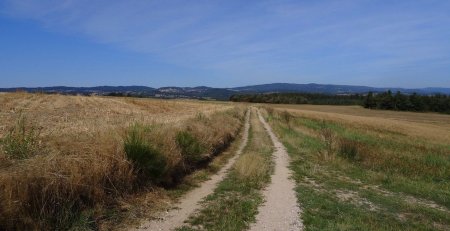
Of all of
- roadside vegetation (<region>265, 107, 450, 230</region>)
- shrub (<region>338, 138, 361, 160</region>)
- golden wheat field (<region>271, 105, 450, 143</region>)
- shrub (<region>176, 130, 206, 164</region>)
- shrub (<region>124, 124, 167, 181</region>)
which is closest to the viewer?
roadside vegetation (<region>265, 107, 450, 230</region>)

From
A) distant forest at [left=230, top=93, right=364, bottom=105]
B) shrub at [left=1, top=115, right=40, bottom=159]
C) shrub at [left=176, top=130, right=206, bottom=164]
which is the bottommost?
distant forest at [left=230, top=93, right=364, bottom=105]

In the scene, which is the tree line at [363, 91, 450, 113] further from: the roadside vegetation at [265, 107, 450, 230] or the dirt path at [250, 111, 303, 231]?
the dirt path at [250, 111, 303, 231]

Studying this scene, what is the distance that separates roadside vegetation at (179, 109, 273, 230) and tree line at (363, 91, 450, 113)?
11774 centimetres

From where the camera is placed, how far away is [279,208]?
10602 mm

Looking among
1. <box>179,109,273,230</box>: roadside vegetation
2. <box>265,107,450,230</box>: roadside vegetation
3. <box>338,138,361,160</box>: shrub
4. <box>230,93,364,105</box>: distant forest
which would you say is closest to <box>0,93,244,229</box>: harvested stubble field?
<box>179,109,273,230</box>: roadside vegetation

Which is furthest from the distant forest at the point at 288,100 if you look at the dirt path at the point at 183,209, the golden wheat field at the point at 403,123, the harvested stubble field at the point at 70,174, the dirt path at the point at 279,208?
the harvested stubble field at the point at 70,174

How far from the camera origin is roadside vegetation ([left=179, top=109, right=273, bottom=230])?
8.98 metres

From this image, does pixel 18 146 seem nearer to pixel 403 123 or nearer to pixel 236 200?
pixel 236 200

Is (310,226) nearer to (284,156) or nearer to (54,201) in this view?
(54,201)

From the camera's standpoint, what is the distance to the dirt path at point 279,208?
9062 millimetres

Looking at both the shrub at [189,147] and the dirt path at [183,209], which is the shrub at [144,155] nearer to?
the dirt path at [183,209]

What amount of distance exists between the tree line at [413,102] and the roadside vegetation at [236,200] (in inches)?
4635

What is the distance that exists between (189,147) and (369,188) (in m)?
6.36

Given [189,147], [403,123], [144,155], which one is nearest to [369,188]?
[189,147]
